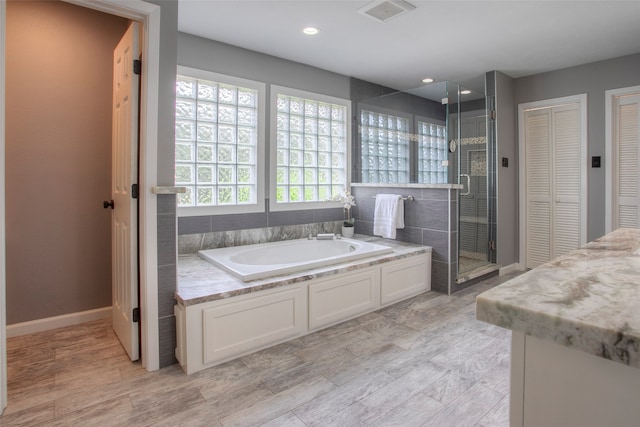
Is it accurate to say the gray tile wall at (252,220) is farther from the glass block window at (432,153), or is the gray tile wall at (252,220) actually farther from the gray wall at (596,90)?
the gray wall at (596,90)

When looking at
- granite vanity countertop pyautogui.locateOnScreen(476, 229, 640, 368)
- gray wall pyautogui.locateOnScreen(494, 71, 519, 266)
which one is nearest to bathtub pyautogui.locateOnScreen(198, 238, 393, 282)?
gray wall pyautogui.locateOnScreen(494, 71, 519, 266)

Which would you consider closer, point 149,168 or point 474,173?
point 149,168

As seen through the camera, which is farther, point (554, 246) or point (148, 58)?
point (554, 246)

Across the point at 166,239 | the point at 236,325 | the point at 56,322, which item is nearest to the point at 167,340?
the point at 236,325

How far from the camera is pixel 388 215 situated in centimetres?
386

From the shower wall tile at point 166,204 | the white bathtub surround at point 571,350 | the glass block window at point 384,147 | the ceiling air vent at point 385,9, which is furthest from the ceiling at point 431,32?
the white bathtub surround at point 571,350

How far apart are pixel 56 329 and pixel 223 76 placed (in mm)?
2431

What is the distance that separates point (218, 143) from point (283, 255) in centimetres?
120

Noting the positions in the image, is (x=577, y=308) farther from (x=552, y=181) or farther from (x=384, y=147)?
(x=552, y=181)

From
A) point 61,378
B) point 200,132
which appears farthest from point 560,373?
point 200,132

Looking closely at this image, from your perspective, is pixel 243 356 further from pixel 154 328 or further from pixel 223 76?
pixel 223 76

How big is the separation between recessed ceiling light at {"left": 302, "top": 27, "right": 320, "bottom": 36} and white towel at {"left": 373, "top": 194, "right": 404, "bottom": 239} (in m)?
1.71

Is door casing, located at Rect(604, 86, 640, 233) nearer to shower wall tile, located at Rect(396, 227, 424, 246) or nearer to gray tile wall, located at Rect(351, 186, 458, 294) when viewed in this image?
gray tile wall, located at Rect(351, 186, 458, 294)

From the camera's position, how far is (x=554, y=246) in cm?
432
